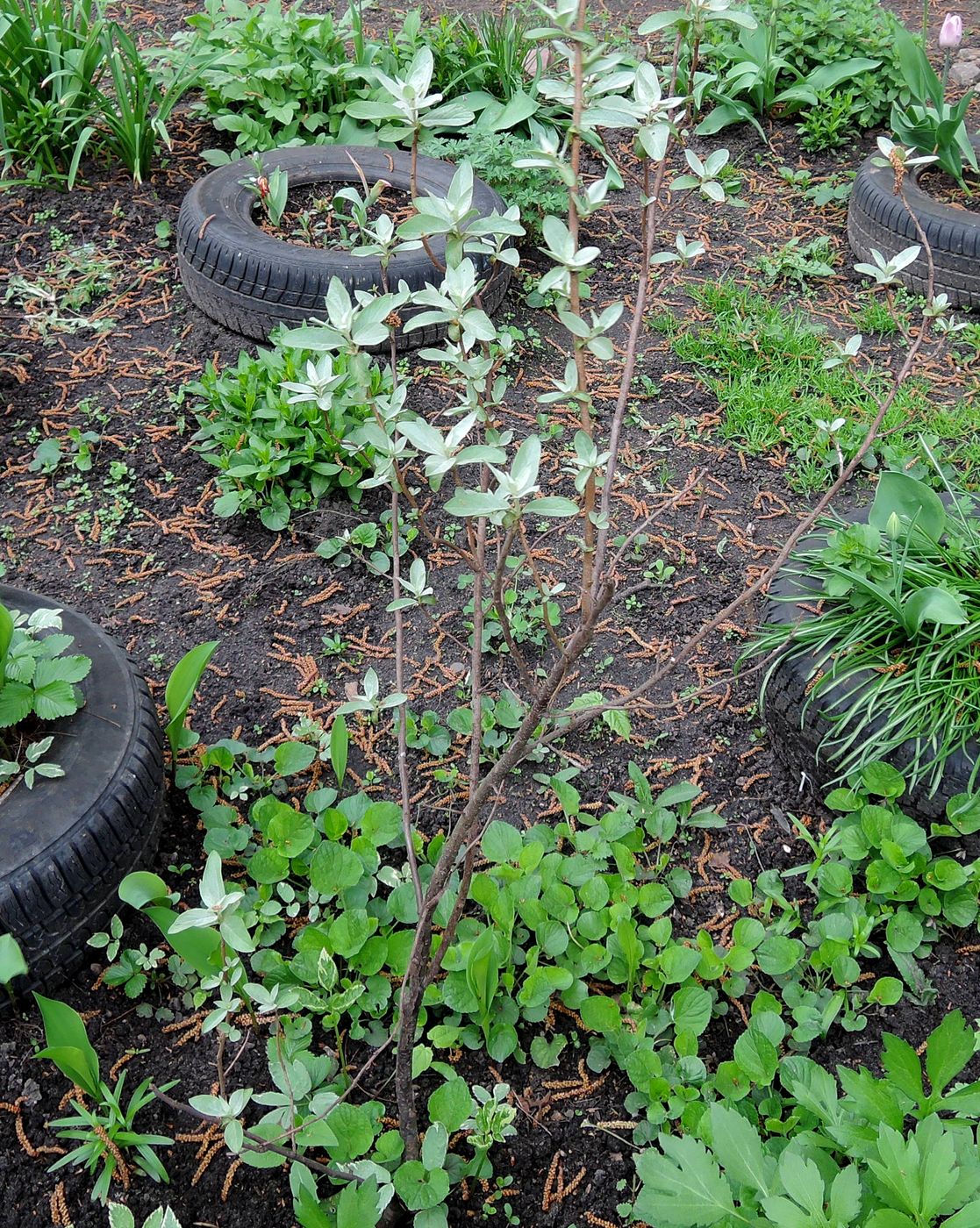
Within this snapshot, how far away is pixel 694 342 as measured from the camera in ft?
12.9

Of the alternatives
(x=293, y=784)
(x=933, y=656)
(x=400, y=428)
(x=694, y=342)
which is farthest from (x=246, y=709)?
(x=694, y=342)

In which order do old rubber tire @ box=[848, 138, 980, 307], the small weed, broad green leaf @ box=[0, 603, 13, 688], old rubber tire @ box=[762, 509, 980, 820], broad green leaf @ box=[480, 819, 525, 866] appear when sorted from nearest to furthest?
broad green leaf @ box=[0, 603, 13, 688] < broad green leaf @ box=[480, 819, 525, 866] < old rubber tire @ box=[762, 509, 980, 820] < old rubber tire @ box=[848, 138, 980, 307] < the small weed

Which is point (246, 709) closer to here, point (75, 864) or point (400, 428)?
point (75, 864)

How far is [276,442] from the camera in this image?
3.17 meters

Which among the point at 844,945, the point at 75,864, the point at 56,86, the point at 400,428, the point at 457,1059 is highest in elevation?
the point at 400,428

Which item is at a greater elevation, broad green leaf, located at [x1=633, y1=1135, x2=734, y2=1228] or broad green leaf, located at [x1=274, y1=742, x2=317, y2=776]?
broad green leaf, located at [x1=633, y1=1135, x2=734, y2=1228]

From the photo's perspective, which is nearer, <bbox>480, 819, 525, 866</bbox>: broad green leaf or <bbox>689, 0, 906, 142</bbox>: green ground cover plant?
<bbox>480, 819, 525, 866</bbox>: broad green leaf

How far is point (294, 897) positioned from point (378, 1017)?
1.05 feet

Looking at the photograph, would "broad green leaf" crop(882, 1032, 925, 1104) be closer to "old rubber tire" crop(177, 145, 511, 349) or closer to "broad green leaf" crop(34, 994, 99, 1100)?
"broad green leaf" crop(34, 994, 99, 1100)

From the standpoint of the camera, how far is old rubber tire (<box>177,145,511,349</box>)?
3.57 m

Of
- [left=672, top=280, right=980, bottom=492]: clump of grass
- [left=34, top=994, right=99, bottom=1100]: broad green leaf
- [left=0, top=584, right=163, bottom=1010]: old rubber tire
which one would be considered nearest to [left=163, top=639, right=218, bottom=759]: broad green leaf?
[left=0, top=584, right=163, bottom=1010]: old rubber tire

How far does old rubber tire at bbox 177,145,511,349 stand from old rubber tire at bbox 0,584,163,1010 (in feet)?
5.79

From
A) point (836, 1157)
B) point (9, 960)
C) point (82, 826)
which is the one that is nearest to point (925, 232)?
point (836, 1157)

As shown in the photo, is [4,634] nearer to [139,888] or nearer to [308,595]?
[139,888]
